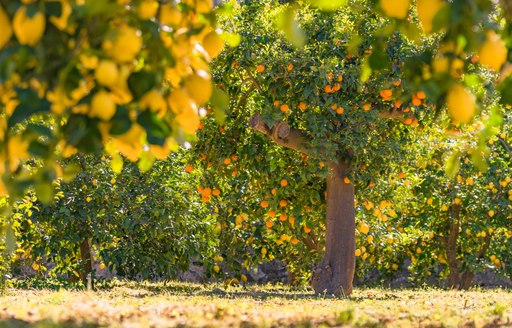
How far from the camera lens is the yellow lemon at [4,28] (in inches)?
84.6

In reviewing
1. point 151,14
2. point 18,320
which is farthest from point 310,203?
point 151,14

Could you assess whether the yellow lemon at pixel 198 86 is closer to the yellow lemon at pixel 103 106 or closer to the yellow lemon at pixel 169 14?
the yellow lemon at pixel 169 14

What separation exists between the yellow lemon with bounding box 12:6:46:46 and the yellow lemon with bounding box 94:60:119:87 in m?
0.19

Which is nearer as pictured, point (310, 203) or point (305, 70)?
point (305, 70)

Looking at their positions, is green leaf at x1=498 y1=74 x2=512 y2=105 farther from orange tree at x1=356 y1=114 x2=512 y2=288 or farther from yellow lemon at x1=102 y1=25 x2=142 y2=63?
orange tree at x1=356 y1=114 x2=512 y2=288

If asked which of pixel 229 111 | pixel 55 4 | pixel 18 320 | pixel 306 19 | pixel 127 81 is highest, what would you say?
→ pixel 306 19

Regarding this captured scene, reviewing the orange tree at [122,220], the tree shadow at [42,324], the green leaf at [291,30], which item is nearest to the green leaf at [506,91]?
the green leaf at [291,30]

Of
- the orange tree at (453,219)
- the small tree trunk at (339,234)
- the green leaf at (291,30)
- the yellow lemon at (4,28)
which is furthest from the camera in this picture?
the orange tree at (453,219)

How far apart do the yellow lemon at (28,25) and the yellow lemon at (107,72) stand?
187 mm

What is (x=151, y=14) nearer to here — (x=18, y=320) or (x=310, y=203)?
(x=18, y=320)

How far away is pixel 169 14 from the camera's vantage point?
2340 mm

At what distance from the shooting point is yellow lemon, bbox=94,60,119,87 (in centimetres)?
204

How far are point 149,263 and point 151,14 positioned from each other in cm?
608

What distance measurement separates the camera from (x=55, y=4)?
6.91ft
